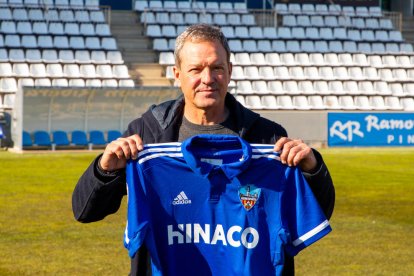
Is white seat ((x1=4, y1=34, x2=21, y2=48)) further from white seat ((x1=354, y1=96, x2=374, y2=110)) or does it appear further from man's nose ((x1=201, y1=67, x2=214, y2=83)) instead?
man's nose ((x1=201, y1=67, x2=214, y2=83))

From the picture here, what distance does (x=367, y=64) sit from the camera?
33.5 m

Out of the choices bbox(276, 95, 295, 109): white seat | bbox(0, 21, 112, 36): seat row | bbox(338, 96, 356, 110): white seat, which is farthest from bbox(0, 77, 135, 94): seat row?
bbox(338, 96, 356, 110): white seat

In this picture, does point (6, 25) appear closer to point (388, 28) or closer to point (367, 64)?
point (367, 64)

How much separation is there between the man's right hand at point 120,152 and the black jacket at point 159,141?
64 mm

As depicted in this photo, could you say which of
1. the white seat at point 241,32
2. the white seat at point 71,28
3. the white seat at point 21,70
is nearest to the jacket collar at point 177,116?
the white seat at point 21,70

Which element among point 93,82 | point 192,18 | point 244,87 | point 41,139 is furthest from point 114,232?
point 192,18

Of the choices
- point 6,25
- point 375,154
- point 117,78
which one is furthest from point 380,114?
point 6,25

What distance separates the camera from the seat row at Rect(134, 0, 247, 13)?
1345 inches

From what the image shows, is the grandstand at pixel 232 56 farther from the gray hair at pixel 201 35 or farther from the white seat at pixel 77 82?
the gray hair at pixel 201 35

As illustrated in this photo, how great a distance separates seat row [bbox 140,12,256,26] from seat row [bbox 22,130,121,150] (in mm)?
7557

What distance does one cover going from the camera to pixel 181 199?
4.25m

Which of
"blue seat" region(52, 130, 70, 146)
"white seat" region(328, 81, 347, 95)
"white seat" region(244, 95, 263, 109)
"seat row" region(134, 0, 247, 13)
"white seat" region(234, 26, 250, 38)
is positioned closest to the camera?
"blue seat" region(52, 130, 70, 146)

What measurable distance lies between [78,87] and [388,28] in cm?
1523

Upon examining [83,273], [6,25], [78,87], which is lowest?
[83,273]
